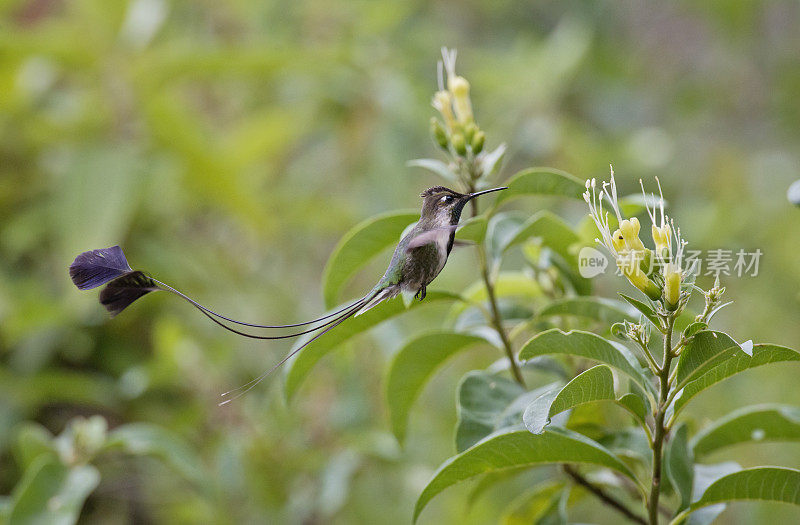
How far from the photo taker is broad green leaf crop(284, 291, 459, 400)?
46 centimetres

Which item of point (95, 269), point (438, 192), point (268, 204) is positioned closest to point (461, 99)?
point (438, 192)

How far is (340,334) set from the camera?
47cm

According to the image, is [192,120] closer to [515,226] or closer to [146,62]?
[146,62]

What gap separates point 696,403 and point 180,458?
85cm

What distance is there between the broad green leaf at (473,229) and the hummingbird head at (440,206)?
0.05m

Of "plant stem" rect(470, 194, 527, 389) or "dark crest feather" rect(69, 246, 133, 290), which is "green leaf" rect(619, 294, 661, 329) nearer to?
"plant stem" rect(470, 194, 527, 389)

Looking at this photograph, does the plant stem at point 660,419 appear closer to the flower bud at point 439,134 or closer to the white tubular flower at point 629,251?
the white tubular flower at point 629,251

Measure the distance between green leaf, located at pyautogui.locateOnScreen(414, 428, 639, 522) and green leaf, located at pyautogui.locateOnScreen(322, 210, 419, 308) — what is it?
14 cm

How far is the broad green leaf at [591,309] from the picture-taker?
45 cm

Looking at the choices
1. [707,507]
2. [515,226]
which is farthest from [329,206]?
[707,507]

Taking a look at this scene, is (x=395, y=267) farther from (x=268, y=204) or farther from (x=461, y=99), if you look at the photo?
(x=268, y=204)

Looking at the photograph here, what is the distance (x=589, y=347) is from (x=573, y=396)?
0.03 m

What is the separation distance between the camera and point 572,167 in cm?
137

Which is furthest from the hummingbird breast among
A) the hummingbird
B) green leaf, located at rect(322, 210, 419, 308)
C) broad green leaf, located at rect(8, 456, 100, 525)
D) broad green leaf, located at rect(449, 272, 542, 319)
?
broad green leaf, located at rect(8, 456, 100, 525)
